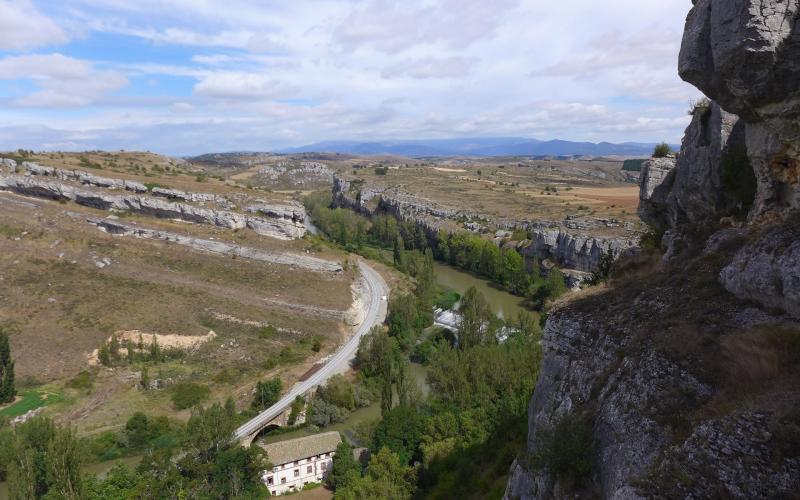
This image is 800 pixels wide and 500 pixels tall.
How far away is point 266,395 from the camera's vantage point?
36.6 metres

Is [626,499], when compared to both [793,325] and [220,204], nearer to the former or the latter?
[793,325]

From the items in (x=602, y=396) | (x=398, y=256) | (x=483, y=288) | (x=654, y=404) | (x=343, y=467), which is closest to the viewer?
(x=654, y=404)

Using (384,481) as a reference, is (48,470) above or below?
above

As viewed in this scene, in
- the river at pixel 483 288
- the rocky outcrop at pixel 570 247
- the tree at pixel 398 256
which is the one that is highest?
the rocky outcrop at pixel 570 247

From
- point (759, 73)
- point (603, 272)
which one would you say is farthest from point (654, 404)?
→ point (603, 272)

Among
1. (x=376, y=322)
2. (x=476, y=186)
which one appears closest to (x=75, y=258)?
(x=376, y=322)

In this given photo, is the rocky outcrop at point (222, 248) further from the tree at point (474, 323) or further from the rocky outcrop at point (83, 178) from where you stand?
the tree at point (474, 323)

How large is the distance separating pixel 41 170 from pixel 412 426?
7359cm

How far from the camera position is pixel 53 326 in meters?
41.8

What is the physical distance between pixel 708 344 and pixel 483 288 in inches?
2375

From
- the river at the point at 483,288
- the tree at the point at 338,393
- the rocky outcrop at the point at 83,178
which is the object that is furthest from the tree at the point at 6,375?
the river at the point at 483,288

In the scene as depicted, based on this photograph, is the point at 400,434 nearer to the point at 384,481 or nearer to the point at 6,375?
the point at 384,481

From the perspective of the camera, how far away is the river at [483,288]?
5906 centimetres

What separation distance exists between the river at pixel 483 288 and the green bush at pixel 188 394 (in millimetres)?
32231
